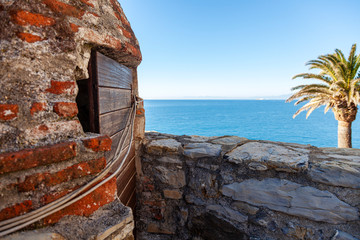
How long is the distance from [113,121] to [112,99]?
18 cm

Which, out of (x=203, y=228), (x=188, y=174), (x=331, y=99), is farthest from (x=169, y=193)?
(x=331, y=99)

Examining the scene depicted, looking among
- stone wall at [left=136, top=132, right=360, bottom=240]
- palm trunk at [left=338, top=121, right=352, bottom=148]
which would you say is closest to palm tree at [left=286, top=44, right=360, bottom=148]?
palm trunk at [left=338, top=121, right=352, bottom=148]

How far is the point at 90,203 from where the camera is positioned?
106cm

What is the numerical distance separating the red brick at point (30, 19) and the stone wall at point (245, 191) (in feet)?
5.51

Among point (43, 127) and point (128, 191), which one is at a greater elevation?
point (43, 127)

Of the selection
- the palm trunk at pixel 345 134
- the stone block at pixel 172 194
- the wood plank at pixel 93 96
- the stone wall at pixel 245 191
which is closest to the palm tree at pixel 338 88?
the palm trunk at pixel 345 134

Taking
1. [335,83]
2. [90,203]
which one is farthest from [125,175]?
[335,83]

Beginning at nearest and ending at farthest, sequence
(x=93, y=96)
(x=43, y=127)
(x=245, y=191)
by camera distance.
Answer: (x=43, y=127), (x=93, y=96), (x=245, y=191)

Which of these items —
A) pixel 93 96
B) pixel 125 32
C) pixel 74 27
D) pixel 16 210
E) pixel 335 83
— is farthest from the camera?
pixel 335 83

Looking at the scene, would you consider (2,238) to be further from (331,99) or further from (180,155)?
(331,99)

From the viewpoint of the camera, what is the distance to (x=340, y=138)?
25.3ft

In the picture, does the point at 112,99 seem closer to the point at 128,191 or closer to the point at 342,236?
the point at 128,191

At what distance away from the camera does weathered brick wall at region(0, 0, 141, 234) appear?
2.74 feet

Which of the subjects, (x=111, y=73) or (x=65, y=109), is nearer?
(x=65, y=109)
